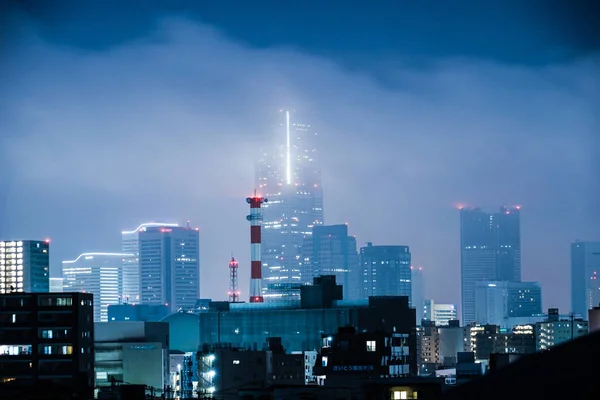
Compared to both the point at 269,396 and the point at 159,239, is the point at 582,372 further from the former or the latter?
the point at 159,239

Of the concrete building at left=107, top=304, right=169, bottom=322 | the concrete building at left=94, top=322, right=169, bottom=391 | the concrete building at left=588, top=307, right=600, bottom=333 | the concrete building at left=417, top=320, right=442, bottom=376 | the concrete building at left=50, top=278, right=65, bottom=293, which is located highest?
the concrete building at left=50, top=278, right=65, bottom=293

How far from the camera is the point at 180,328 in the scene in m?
56.3

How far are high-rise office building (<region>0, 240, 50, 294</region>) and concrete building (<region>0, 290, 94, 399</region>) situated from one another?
36.1 meters

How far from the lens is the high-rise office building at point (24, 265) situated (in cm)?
6212

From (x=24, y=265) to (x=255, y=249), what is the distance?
14.7 m

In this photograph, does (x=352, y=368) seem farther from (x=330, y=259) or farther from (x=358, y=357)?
(x=330, y=259)

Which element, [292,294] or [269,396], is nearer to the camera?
[269,396]

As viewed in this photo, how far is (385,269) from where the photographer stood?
89812 mm

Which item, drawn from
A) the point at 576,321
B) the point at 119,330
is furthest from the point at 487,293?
the point at 119,330

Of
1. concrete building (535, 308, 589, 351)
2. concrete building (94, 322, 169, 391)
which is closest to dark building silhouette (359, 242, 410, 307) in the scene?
concrete building (535, 308, 589, 351)

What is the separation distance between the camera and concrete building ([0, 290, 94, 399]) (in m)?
25.3

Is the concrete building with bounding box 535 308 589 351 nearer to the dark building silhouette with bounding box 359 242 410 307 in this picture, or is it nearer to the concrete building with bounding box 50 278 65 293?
the dark building silhouette with bounding box 359 242 410 307

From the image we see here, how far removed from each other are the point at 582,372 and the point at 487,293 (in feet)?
304

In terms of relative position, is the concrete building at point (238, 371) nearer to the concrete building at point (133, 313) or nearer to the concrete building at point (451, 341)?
the concrete building at point (451, 341)
